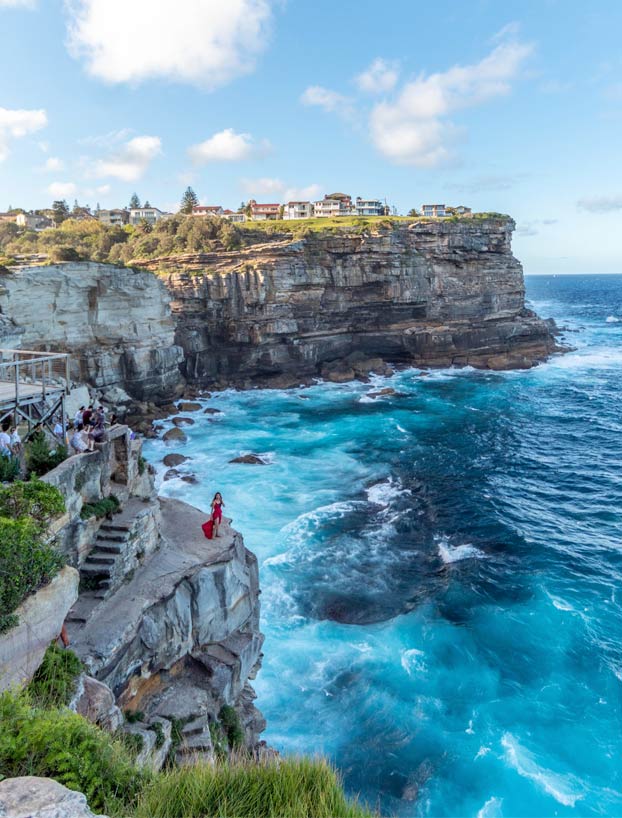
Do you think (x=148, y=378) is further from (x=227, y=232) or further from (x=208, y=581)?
(x=208, y=581)

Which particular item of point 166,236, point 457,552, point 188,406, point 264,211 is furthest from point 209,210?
point 457,552

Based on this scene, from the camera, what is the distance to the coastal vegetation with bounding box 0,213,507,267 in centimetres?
6169

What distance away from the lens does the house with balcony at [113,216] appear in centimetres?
10831

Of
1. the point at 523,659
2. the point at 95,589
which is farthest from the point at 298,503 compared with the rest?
the point at 95,589

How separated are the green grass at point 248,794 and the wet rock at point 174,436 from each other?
1372 inches

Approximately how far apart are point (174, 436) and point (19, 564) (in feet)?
106

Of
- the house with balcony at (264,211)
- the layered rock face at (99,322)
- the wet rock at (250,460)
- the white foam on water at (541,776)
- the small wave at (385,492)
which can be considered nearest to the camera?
the white foam on water at (541,776)

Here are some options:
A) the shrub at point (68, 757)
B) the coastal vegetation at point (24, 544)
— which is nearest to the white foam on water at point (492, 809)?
the shrub at point (68, 757)

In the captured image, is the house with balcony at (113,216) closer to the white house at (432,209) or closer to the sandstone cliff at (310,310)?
the sandstone cliff at (310,310)

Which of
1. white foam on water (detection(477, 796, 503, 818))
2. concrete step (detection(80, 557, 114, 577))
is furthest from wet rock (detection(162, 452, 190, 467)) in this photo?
white foam on water (detection(477, 796, 503, 818))

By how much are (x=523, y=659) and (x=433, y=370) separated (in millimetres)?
46833

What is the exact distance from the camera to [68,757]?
652 cm

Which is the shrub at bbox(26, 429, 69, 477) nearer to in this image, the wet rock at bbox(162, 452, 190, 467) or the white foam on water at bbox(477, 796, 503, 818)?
the white foam on water at bbox(477, 796, 503, 818)

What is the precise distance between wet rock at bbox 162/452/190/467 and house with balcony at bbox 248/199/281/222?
7377 centimetres
